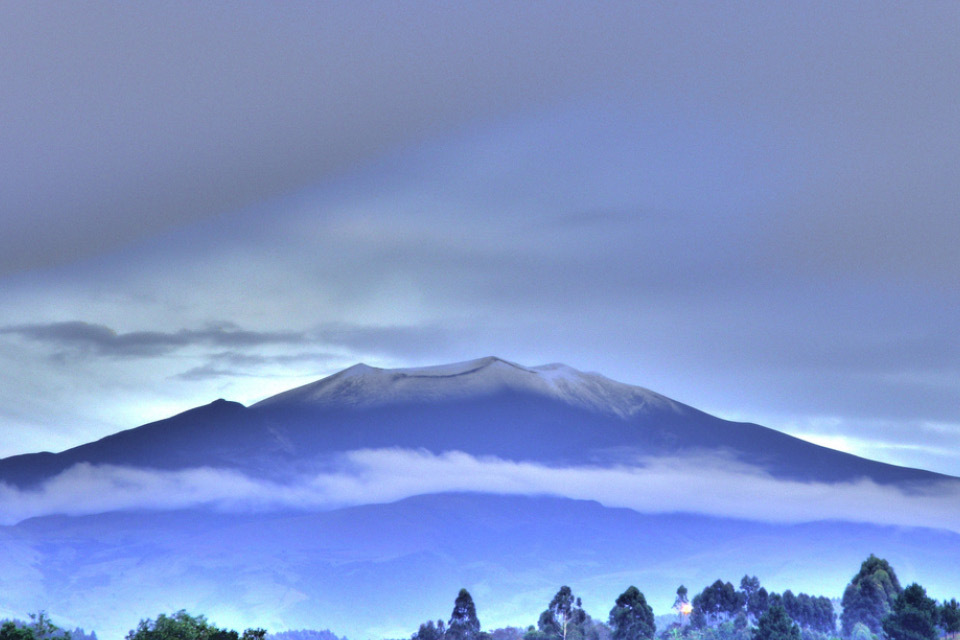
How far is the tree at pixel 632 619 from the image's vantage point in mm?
133375

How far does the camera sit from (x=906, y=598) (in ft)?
377

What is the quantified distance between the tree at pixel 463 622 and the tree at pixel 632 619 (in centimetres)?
1405

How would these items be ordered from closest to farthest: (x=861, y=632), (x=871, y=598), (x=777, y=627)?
1. (x=777, y=627)
2. (x=861, y=632)
3. (x=871, y=598)

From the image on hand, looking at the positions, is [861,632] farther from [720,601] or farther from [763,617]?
[763,617]

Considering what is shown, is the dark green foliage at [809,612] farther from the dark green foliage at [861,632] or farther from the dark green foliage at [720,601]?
the dark green foliage at [861,632]

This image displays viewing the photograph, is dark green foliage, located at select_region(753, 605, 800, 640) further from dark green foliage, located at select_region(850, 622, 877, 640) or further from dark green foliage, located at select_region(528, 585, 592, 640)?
dark green foliage, located at select_region(850, 622, 877, 640)

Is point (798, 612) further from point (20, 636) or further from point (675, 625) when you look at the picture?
point (20, 636)

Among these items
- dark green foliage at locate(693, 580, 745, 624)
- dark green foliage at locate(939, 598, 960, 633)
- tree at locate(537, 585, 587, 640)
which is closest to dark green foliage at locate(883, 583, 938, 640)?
dark green foliage at locate(939, 598, 960, 633)

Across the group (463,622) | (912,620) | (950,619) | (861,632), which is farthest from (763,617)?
(463,622)

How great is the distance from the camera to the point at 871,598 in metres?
146

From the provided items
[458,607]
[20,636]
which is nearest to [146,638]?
[20,636]

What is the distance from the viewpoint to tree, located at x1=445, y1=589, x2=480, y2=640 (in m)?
138

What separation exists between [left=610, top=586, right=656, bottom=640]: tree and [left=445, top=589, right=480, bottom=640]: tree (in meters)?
14.1

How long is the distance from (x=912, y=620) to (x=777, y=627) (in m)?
10.9
